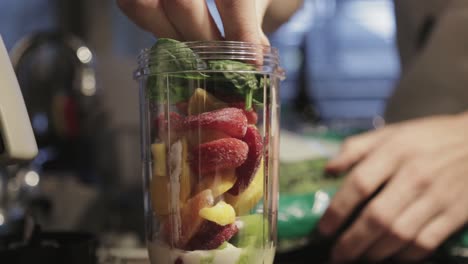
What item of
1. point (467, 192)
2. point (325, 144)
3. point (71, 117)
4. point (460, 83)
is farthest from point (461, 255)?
point (71, 117)

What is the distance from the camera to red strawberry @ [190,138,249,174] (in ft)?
1.12

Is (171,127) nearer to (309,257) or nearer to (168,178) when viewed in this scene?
(168,178)

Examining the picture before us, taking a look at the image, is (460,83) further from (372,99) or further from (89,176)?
(372,99)

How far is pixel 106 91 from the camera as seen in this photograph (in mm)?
1517

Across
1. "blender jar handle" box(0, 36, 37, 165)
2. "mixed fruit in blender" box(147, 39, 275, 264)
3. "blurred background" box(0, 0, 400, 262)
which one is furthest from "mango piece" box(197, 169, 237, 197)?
"blurred background" box(0, 0, 400, 262)

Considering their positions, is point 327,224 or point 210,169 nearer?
point 210,169

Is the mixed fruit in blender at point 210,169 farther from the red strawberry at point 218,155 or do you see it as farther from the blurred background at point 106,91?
the blurred background at point 106,91

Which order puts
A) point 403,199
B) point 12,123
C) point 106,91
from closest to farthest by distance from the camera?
1. point 12,123
2. point 403,199
3. point 106,91

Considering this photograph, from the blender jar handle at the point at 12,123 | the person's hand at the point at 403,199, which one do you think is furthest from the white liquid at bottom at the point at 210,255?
the person's hand at the point at 403,199

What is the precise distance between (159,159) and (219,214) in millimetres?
61

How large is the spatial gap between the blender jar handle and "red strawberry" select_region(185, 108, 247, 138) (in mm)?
97

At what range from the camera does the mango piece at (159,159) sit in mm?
362

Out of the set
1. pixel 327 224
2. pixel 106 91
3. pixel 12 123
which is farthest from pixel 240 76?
pixel 106 91

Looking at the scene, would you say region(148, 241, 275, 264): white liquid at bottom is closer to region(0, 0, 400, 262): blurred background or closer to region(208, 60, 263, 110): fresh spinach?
region(208, 60, 263, 110): fresh spinach
